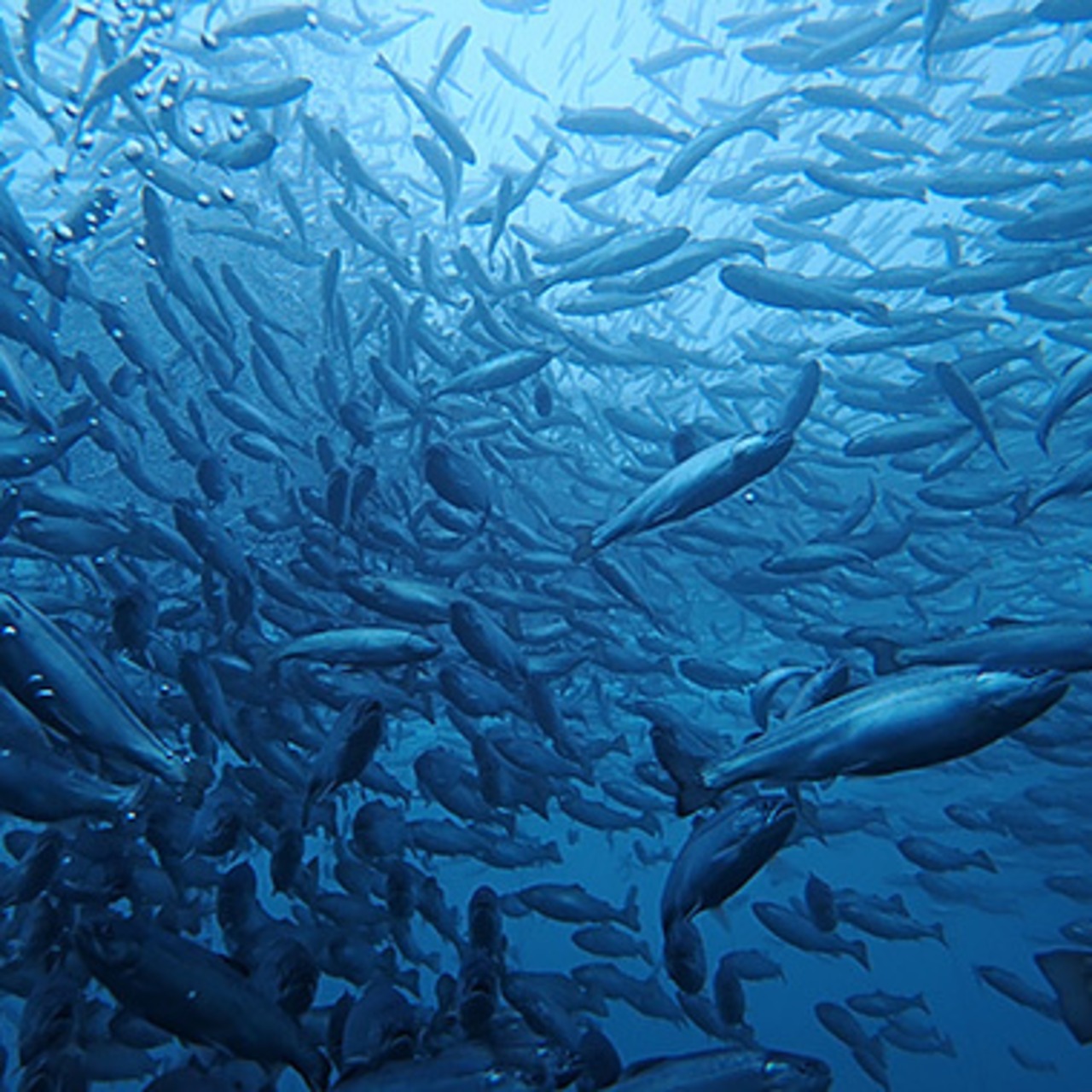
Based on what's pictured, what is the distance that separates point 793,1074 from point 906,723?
1469 millimetres

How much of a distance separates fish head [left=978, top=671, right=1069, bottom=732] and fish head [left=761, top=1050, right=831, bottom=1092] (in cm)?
148

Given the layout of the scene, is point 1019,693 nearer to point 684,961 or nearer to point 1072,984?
point 1072,984

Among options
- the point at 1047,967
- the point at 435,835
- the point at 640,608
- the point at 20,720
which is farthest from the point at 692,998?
the point at 20,720

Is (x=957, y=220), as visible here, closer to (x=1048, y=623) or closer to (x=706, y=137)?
(x=706, y=137)

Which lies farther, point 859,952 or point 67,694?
point 859,952

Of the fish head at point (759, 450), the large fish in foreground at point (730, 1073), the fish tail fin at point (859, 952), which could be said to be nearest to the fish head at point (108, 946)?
the large fish in foreground at point (730, 1073)

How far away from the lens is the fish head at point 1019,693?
2.11 metres

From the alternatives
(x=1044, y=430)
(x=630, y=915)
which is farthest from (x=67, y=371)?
(x=630, y=915)

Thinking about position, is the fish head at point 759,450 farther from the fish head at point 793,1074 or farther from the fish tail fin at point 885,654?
the fish head at point 793,1074

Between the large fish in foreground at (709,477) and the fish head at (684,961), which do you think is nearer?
the large fish in foreground at (709,477)

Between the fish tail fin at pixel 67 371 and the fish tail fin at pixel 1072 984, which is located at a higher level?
the fish tail fin at pixel 67 371

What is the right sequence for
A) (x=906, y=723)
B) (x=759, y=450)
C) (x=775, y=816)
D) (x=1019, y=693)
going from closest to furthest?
(x=1019, y=693) → (x=906, y=723) → (x=775, y=816) → (x=759, y=450)

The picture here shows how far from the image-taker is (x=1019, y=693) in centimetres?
213

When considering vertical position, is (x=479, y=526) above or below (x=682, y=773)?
above
